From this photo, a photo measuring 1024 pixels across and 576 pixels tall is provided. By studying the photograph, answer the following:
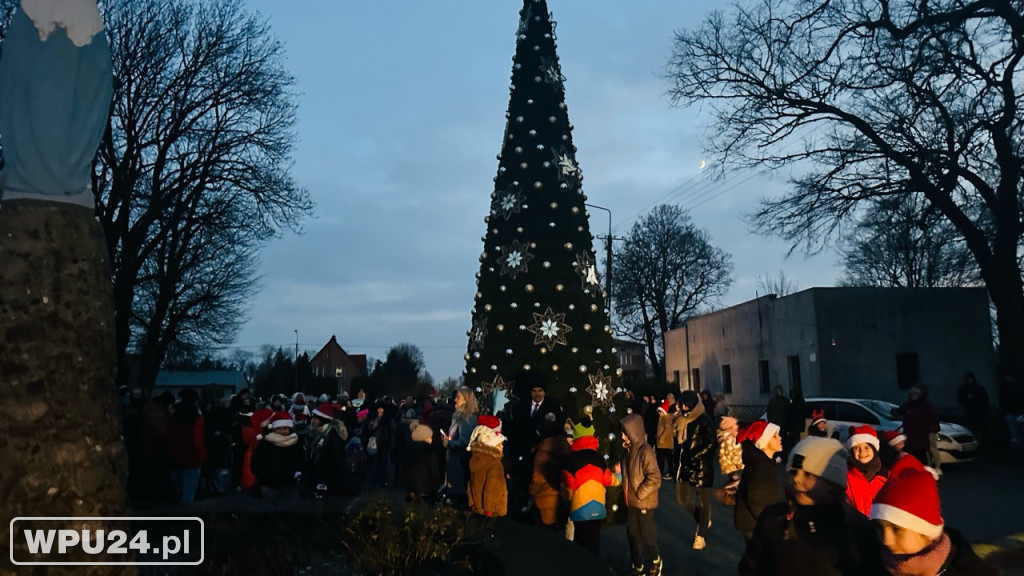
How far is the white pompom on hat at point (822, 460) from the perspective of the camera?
422cm

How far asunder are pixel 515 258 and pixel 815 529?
8.56 metres

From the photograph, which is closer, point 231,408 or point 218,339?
point 231,408

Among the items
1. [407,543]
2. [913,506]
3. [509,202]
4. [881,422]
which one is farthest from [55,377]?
[881,422]

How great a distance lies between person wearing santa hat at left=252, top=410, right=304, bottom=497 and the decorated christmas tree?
2.67 meters

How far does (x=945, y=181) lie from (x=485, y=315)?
1391 centimetres

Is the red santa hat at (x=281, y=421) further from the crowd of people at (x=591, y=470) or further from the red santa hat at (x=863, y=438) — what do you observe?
the red santa hat at (x=863, y=438)

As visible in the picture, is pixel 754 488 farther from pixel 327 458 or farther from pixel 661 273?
pixel 661 273

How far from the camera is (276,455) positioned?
12.0m

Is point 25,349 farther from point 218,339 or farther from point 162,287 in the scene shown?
point 218,339

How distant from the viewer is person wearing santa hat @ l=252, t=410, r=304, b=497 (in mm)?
11953

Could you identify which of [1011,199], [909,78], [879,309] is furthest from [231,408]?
[879,309]

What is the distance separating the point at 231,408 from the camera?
16531mm

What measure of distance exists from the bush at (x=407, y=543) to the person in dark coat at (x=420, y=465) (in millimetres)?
4456

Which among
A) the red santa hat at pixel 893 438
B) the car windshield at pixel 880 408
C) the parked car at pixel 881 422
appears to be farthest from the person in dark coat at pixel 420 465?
the car windshield at pixel 880 408
